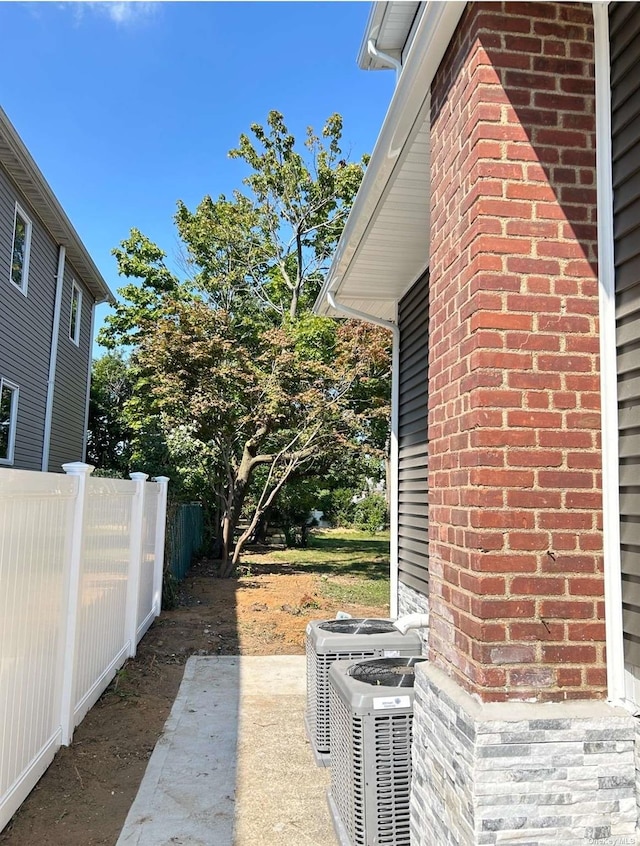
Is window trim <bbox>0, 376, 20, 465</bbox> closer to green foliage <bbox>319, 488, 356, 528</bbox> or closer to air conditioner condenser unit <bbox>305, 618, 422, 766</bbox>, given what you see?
air conditioner condenser unit <bbox>305, 618, 422, 766</bbox>

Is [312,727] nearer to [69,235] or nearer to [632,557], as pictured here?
[632,557]

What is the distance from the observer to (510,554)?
2037 millimetres

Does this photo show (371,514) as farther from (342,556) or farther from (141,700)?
(141,700)

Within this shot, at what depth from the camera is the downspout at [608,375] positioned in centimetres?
202

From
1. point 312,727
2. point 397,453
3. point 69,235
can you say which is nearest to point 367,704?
point 312,727

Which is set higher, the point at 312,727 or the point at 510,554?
the point at 510,554

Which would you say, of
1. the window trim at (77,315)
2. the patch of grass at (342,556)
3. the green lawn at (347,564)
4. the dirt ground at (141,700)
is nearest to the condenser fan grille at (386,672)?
the dirt ground at (141,700)

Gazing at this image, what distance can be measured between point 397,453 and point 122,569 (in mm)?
2879

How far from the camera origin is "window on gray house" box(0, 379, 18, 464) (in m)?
9.84

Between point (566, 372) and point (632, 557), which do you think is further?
point (566, 372)

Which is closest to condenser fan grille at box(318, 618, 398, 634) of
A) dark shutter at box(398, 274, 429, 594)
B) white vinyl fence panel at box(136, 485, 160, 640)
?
dark shutter at box(398, 274, 429, 594)

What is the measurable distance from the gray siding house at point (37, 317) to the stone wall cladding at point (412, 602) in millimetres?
6932

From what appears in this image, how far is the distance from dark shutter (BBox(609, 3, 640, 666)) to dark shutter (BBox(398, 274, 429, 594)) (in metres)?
2.83

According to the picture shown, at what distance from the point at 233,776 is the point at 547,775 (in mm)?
2646
